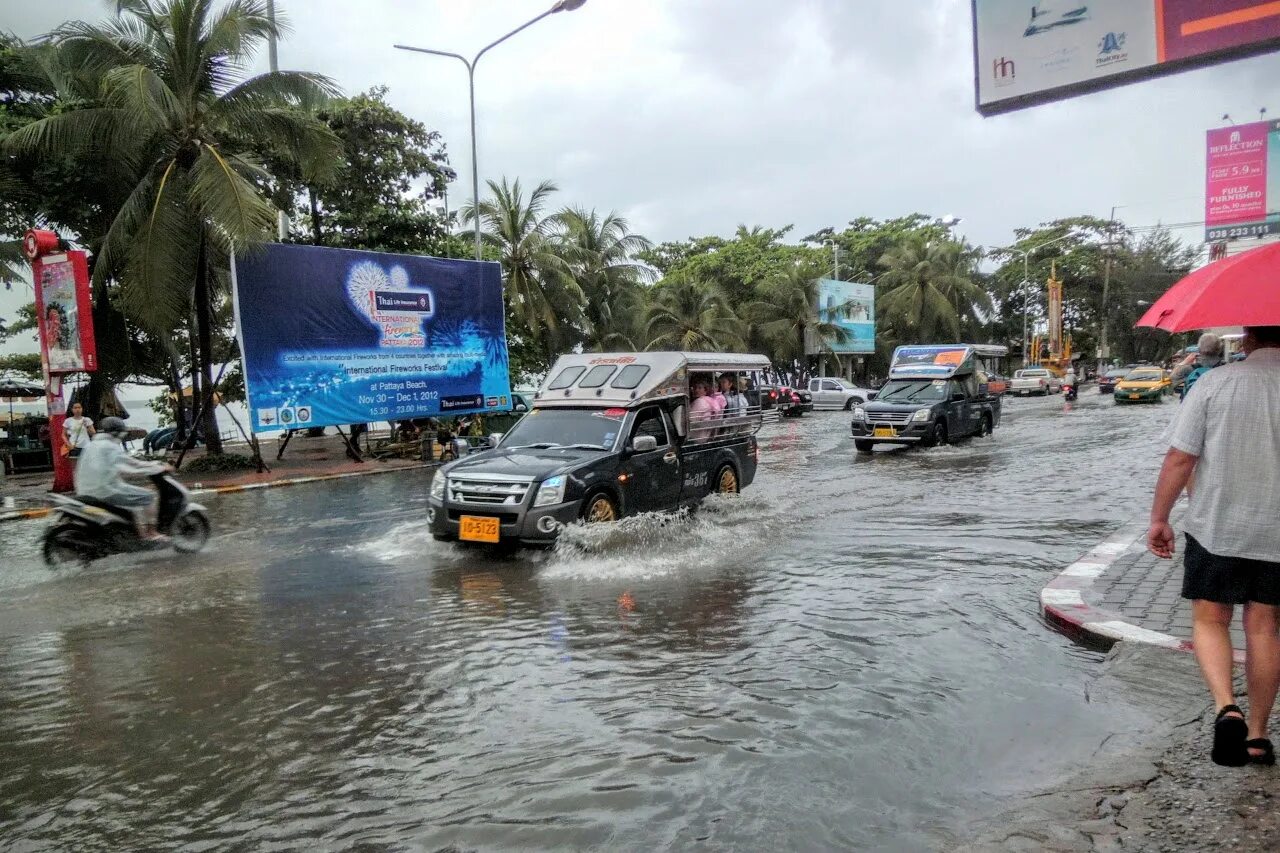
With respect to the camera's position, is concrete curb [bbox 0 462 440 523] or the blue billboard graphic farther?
the blue billboard graphic

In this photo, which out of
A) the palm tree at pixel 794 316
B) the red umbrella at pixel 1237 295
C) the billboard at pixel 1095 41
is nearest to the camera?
the red umbrella at pixel 1237 295

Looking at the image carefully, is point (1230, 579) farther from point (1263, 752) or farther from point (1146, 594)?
point (1146, 594)

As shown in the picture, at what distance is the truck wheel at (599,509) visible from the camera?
8.99m

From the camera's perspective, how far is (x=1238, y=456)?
3684 mm

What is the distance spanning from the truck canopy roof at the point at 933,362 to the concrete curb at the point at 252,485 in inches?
443

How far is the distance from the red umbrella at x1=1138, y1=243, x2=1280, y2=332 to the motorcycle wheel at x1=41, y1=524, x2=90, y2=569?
9.86 m

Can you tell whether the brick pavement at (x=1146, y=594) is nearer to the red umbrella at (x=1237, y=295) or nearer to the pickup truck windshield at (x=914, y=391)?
the red umbrella at (x=1237, y=295)

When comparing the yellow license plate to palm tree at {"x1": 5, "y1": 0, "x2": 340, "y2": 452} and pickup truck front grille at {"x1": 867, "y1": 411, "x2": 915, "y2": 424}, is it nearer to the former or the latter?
palm tree at {"x1": 5, "y1": 0, "x2": 340, "y2": 452}

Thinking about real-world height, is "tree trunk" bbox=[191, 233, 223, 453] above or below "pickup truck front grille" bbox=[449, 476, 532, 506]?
above

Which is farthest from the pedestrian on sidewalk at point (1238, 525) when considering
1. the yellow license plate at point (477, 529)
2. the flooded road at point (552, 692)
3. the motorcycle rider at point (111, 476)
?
the motorcycle rider at point (111, 476)

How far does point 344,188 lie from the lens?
2505cm

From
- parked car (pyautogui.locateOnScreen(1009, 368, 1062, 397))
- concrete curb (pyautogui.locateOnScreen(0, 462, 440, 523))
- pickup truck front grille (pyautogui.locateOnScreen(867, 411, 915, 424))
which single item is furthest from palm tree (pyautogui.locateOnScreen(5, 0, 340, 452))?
parked car (pyautogui.locateOnScreen(1009, 368, 1062, 397))

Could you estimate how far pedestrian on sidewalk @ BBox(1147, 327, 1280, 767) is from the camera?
362cm

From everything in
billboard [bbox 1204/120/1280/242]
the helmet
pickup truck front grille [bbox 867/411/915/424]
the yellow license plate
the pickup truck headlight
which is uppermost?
billboard [bbox 1204/120/1280/242]
